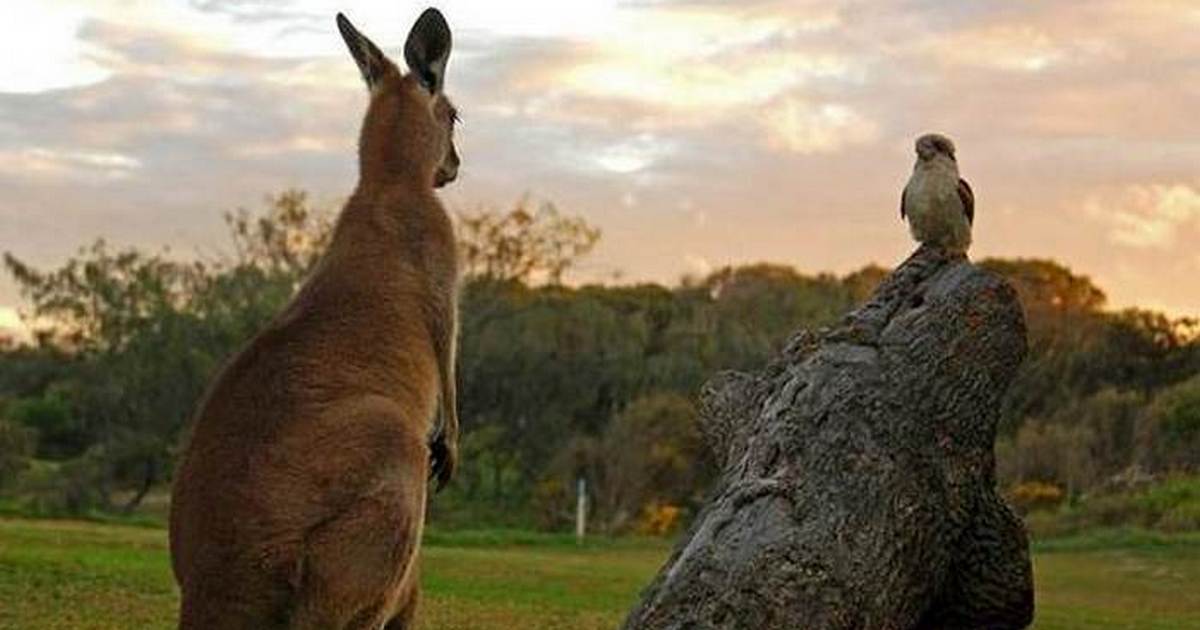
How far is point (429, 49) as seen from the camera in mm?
6629

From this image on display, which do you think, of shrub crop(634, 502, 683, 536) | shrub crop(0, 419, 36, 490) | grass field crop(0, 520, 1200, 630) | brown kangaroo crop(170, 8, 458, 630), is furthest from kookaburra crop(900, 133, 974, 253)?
shrub crop(0, 419, 36, 490)

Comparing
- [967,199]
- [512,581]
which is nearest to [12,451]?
[512,581]

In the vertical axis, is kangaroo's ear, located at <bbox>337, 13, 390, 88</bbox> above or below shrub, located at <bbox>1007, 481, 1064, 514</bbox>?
above

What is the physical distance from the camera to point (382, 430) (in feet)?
19.0

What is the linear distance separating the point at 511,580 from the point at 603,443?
17823 millimetres

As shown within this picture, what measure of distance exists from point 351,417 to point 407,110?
4.11 ft

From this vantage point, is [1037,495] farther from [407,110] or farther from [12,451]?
[407,110]

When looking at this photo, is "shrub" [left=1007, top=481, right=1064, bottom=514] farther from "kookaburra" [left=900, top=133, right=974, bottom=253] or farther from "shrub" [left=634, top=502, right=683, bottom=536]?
"kookaburra" [left=900, top=133, right=974, bottom=253]

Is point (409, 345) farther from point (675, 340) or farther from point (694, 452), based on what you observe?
point (675, 340)

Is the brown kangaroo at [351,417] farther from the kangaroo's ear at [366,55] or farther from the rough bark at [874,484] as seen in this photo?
the rough bark at [874,484]

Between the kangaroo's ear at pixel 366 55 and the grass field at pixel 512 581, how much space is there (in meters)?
9.95

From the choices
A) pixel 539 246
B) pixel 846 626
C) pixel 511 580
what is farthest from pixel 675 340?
pixel 846 626

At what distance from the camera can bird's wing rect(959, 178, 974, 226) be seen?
821 cm

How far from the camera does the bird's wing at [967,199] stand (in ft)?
26.9
